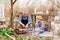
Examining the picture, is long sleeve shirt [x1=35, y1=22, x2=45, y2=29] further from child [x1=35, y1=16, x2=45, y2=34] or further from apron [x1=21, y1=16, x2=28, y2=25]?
apron [x1=21, y1=16, x2=28, y2=25]

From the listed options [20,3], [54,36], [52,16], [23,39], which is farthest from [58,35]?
[20,3]

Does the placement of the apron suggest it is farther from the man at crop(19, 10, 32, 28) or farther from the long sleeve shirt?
the long sleeve shirt

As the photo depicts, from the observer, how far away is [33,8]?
2785 mm

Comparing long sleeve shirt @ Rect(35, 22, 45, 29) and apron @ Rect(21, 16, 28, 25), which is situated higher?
apron @ Rect(21, 16, 28, 25)

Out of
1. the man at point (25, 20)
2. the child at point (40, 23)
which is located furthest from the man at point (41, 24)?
the man at point (25, 20)

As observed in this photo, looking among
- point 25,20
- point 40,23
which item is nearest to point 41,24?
point 40,23

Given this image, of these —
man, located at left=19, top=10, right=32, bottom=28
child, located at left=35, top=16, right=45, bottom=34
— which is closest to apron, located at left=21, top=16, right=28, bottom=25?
man, located at left=19, top=10, right=32, bottom=28

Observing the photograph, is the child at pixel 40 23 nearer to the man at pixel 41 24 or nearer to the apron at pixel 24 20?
the man at pixel 41 24

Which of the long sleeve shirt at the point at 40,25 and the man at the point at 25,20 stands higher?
the man at the point at 25,20

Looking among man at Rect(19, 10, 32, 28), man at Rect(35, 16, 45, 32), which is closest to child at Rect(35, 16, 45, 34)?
man at Rect(35, 16, 45, 32)

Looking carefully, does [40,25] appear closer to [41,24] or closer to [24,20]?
[41,24]

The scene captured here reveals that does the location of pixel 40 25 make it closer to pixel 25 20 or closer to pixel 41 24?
pixel 41 24

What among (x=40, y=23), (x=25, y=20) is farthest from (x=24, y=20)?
(x=40, y=23)

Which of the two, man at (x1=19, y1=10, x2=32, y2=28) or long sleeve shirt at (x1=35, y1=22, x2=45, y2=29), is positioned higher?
man at (x1=19, y1=10, x2=32, y2=28)
